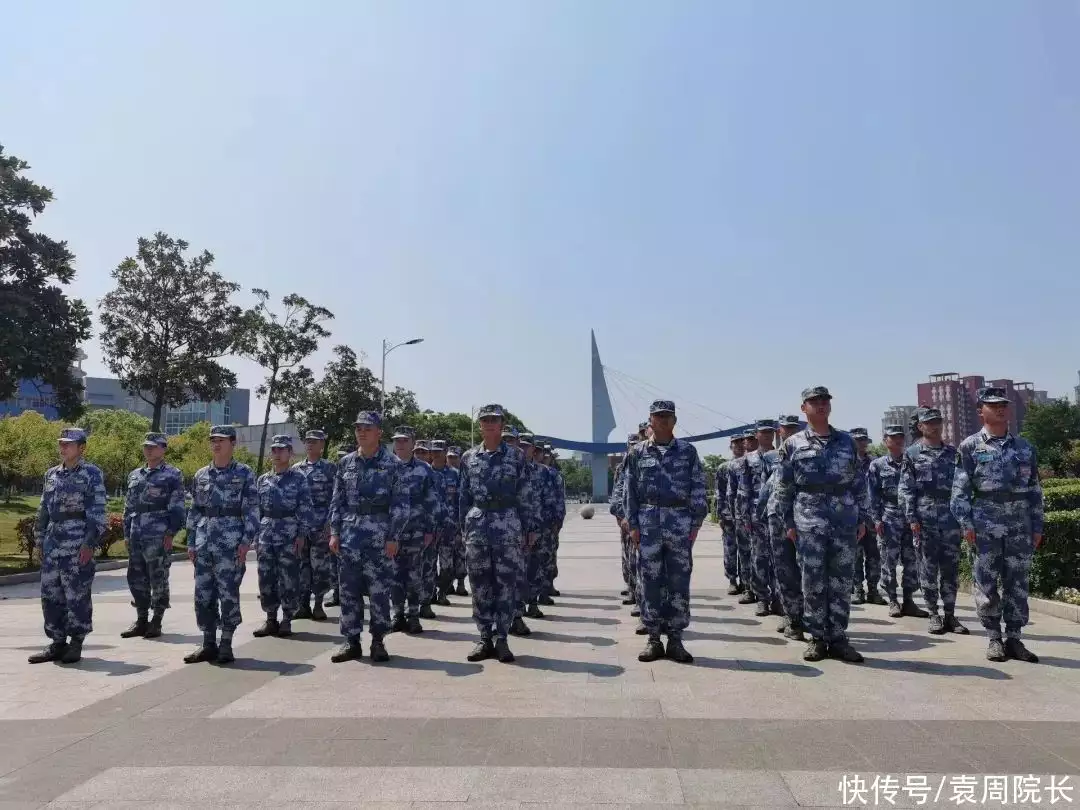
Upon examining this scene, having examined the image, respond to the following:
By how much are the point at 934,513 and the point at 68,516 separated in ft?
26.7

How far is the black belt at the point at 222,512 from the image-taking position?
661cm

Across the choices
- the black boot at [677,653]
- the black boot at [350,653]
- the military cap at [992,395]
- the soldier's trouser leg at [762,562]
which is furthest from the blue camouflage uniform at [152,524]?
the military cap at [992,395]

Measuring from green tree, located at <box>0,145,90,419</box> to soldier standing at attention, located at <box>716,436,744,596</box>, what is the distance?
13.6 meters

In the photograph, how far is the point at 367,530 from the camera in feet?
20.8

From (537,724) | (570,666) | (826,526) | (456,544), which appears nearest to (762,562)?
(826,526)

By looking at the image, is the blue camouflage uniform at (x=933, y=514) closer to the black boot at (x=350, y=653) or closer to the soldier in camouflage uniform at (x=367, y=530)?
the soldier in camouflage uniform at (x=367, y=530)

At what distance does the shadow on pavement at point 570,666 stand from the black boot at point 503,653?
74 mm

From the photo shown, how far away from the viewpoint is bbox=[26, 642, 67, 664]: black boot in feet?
20.9

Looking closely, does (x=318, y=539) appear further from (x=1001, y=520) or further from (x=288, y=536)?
(x=1001, y=520)

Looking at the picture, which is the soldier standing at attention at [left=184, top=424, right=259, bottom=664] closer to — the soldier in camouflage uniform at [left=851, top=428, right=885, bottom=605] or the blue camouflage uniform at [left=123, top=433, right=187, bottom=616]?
the blue camouflage uniform at [left=123, top=433, right=187, bottom=616]

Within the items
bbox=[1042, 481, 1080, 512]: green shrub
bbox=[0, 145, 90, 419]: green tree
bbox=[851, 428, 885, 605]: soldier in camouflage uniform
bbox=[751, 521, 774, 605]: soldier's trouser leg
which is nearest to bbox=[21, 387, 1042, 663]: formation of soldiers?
bbox=[751, 521, 774, 605]: soldier's trouser leg

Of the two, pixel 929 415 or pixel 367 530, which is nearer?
pixel 367 530

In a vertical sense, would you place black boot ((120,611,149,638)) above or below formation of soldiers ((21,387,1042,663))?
below

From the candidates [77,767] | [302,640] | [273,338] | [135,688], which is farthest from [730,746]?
[273,338]
